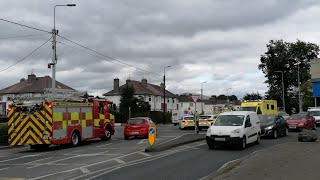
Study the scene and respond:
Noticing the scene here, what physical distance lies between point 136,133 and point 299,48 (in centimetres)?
6775

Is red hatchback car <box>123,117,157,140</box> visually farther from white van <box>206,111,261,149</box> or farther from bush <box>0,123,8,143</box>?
white van <box>206,111,261,149</box>

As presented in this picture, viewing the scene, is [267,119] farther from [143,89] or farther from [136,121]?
[143,89]

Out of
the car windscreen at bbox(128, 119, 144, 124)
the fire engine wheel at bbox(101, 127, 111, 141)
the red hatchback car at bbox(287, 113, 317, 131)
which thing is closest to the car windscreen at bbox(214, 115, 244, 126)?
the car windscreen at bbox(128, 119, 144, 124)

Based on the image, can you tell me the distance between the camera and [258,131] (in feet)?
71.4

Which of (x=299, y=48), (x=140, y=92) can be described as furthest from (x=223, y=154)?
(x=140, y=92)

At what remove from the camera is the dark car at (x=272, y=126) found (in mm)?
25328

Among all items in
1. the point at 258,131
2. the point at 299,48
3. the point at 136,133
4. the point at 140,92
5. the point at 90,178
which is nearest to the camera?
the point at 90,178

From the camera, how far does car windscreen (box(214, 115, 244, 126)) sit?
64.0ft

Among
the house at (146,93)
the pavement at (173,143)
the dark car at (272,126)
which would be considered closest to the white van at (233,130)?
the pavement at (173,143)

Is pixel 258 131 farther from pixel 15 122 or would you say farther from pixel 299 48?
pixel 299 48

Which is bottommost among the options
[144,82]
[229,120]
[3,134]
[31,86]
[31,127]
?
[3,134]

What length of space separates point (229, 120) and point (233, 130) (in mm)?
1162

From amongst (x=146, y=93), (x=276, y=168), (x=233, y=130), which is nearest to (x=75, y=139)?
(x=233, y=130)

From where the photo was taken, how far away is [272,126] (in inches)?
1005
